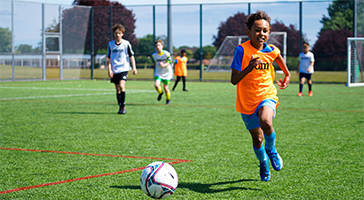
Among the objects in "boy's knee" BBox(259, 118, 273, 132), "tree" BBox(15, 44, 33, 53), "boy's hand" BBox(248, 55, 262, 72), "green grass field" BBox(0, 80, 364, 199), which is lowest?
"green grass field" BBox(0, 80, 364, 199)

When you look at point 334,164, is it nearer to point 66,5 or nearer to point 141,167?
point 141,167

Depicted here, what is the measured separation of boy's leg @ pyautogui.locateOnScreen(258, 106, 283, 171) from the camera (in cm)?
417

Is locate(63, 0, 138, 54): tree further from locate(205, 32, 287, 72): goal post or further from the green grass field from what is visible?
the green grass field

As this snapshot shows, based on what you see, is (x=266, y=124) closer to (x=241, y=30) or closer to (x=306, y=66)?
(x=306, y=66)

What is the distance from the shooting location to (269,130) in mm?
4191

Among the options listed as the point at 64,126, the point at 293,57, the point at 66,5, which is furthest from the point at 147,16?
the point at 64,126

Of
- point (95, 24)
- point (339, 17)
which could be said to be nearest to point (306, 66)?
point (339, 17)

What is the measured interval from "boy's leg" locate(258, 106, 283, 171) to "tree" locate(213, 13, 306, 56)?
23.8 metres

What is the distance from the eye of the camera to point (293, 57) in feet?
92.1

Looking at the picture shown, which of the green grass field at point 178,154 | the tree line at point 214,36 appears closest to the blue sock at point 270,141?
the green grass field at point 178,154

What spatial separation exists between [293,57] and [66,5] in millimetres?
15412

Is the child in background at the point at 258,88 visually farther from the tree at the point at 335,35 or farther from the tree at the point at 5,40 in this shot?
the tree at the point at 5,40

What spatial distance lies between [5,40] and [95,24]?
22.6ft

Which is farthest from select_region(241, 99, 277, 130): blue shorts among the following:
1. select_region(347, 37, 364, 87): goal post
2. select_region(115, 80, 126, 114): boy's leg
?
select_region(347, 37, 364, 87): goal post
